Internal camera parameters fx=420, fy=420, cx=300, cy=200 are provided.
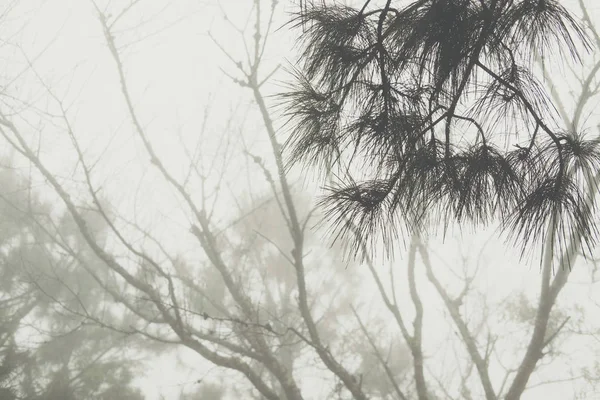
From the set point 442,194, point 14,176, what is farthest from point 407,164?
point 14,176

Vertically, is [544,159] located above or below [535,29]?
below

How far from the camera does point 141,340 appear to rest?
10898mm

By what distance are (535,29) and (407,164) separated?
78 cm

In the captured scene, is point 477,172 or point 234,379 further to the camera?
point 234,379

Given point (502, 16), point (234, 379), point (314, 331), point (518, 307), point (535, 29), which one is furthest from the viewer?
point (234, 379)

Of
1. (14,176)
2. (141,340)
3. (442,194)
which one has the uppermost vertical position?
(14,176)

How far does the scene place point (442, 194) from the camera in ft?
5.73

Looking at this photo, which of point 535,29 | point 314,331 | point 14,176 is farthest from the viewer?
point 14,176

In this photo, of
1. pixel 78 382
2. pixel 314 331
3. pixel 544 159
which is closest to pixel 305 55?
pixel 544 159

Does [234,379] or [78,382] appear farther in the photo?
[234,379]

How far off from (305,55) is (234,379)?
10.1 meters

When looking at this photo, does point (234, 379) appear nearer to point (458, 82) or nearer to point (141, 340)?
point (141, 340)

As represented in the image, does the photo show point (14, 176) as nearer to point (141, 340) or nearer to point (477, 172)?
point (141, 340)

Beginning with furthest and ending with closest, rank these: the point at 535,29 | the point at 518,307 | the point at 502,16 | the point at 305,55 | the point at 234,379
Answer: the point at 234,379, the point at 518,307, the point at 305,55, the point at 535,29, the point at 502,16
